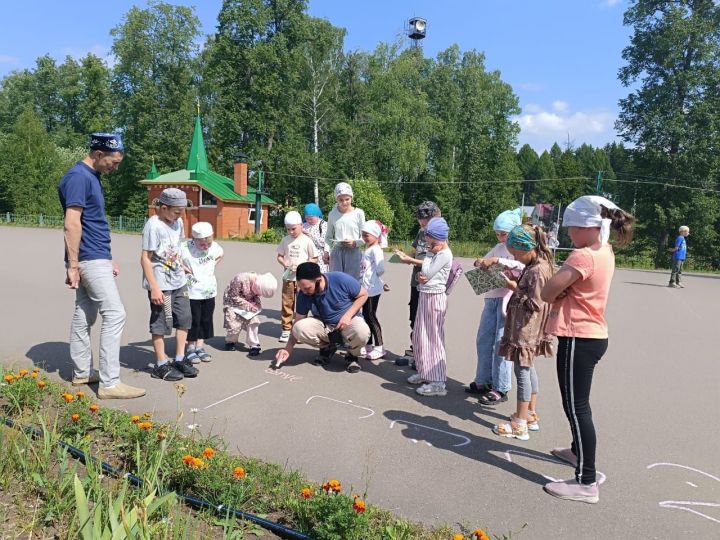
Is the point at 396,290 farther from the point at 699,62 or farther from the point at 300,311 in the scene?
the point at 699,62

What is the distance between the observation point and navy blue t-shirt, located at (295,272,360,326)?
568cm

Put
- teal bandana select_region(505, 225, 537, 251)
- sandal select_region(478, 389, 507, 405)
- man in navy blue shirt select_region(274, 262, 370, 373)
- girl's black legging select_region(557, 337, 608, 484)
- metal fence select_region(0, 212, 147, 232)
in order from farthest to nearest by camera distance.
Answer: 1. metal fence select_region(0, 212, 147, 232)
2. man in navy blue shirt select_region(274, 262, 370, 373)
3. sandal select_region(478, 389, 507, 405)
4. teal bandana select_region(505, 225, 537, 251)
5. girl's black legging select_region(557, 337, 608, 484)

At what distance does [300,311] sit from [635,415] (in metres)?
3.36

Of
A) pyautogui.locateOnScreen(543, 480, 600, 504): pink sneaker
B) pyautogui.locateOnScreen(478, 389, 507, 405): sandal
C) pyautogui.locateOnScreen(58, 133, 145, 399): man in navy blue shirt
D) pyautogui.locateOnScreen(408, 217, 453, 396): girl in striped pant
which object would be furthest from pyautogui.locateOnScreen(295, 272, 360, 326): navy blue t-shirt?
pyautogui.locateOnScreen(543, 480, 600, 504): pink sneaker

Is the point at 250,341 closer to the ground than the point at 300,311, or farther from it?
closer to the ground

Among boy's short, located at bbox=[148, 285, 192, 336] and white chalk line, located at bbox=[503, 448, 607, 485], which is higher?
boy's short, located at bbox=[148, 285, 192, 336]

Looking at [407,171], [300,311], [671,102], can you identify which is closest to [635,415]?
[300,311]

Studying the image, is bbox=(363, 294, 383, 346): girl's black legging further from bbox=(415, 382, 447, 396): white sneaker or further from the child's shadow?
the child's shadow

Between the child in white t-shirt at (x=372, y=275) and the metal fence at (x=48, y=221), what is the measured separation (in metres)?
40.0

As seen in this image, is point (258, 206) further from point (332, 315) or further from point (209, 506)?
point (209, 506)

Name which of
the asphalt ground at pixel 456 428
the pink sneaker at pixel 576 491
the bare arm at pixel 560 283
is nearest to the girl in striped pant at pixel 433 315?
the asphalt ground at pixel 456 428

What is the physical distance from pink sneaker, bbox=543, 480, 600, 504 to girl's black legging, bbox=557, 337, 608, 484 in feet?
0.11

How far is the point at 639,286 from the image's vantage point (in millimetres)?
16766

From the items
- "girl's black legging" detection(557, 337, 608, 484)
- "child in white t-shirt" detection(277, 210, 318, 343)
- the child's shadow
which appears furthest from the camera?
"child in white t-shirt" detection(277, 210, 318, 343)
